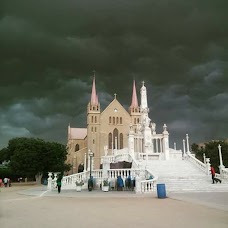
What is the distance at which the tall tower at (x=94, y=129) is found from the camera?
64.9 m

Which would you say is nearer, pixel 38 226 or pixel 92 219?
pixel 38 226

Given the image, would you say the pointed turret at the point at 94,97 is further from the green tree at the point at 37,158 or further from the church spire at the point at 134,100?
the green tree at the point at 37,158

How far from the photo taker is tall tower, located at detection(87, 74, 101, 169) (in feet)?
213

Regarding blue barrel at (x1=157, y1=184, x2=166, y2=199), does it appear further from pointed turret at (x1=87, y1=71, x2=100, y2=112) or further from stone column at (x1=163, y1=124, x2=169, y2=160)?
pointed turret at (x1=87, y1=71, x2=100, y2=112)

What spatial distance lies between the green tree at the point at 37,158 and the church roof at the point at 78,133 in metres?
31.5

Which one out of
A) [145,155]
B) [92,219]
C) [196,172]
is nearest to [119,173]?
[196,172]

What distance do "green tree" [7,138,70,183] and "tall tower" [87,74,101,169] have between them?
A: 1417 centimetres

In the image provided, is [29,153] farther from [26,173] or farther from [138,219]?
[138,219]

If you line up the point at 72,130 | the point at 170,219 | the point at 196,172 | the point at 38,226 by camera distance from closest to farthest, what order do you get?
the point at 38,226
the point at 170,219
the point at 196,172
the point at 72,130

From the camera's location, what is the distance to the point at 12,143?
55.7 m

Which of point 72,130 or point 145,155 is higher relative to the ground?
point 72,130

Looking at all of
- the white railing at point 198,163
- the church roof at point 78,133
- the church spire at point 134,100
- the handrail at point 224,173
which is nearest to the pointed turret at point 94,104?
the church spire at point 134,100

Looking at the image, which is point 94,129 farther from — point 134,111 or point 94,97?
point 134,111

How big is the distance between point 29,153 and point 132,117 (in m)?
33.5
